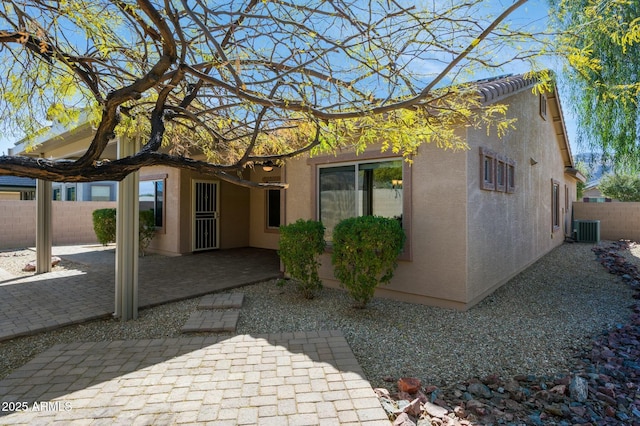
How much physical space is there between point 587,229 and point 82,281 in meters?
18.2

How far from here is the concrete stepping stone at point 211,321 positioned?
4.84 m

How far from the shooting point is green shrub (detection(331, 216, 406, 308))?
5387mm

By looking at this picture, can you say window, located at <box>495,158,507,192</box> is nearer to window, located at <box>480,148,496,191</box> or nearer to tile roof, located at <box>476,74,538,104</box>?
window, located at <box>480,148,496,191</box>

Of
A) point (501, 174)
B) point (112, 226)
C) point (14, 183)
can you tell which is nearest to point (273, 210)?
point (112, 226)

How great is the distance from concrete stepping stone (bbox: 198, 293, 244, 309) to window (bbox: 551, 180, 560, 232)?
11968mm

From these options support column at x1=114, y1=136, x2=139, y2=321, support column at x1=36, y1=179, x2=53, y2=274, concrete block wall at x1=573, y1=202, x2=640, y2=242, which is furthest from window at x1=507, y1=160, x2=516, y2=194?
concrete block wall at x1=573, y1=202, x2=640, y2=242

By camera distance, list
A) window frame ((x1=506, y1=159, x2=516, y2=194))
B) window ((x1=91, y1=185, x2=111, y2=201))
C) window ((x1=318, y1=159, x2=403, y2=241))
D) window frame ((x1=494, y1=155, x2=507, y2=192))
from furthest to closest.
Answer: window ((x1=91, y1=185, x2=111, y2=201)), window frame ((x1=506, y1=159, x2=516, y2=194)), window frame ((x1=494, y1=155, x2=507, y2=192)), window ((x1=318, y1=159, x2=403, y2=241))

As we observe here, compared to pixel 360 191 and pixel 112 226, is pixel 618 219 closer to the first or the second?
pixel 360 191

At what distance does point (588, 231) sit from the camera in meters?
15.1

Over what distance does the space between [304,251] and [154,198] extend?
8.43m

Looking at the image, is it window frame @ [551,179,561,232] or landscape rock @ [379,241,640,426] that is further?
window frame @ [551,179,561,232]

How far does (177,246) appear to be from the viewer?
11.4m

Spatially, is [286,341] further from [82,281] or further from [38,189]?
[38,189]

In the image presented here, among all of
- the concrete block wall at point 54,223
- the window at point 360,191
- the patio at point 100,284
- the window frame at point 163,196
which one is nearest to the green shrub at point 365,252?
the window at point 360,191
